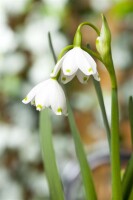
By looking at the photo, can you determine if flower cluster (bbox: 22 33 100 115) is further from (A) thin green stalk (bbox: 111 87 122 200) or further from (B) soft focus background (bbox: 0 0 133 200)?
(B) soft focus background (bbox: 0 0 133 200)

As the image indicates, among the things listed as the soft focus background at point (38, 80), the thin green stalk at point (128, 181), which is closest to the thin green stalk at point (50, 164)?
the thin green stalk at point (128, 181)

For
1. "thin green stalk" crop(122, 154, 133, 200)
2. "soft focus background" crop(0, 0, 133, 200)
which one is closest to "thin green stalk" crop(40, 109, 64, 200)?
"thin green stalk" crop(122, 154, 133, 200)

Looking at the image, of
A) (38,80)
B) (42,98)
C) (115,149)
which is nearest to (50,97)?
(42,98)

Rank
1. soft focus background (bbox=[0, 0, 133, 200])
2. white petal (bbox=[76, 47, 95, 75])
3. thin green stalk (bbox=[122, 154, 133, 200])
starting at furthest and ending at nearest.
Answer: soft focus background (bbox=[0, 0, 133, 200]) < thin green stalk (bbox=[122, 154, 133, 200]) < white petal (bbox=[76, 47, 95, 75])

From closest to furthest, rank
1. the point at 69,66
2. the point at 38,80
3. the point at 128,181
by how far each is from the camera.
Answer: the point at 69,66 → the point at 128,181 → the point at 38,80

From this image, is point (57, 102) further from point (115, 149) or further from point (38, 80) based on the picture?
point (38, 80)

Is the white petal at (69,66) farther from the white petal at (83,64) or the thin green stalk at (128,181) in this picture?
the thin green stalk at (128,181)

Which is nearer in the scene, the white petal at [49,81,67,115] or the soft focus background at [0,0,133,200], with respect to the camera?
the white petal at [49,81,67,115]

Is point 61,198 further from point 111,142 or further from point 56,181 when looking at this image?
point 111,142
